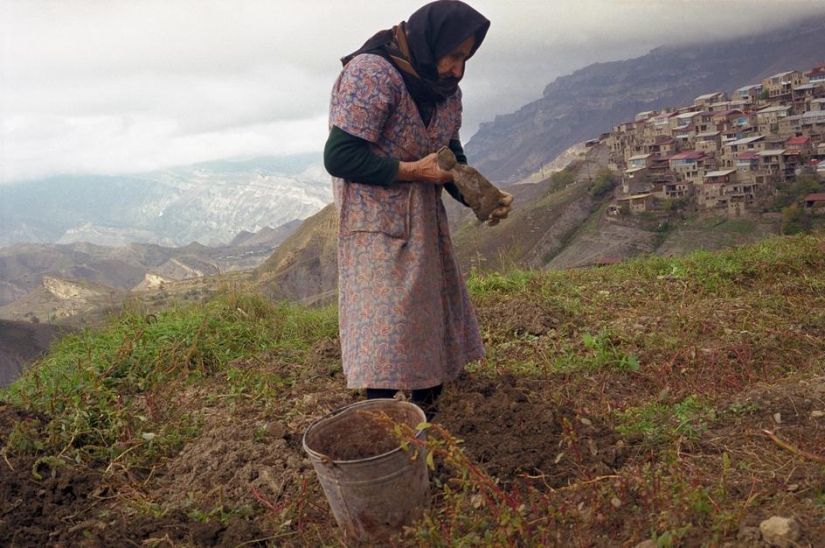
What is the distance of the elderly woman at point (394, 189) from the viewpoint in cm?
267

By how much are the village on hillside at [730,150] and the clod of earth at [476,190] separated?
14.1m

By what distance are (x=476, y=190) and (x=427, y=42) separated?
0.68 m

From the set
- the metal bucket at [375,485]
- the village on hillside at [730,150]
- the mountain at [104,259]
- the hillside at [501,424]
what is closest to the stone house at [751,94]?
the village on hillside at [730,150]

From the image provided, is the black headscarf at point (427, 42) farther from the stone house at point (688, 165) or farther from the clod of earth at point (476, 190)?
the stone house at point (688, 165)

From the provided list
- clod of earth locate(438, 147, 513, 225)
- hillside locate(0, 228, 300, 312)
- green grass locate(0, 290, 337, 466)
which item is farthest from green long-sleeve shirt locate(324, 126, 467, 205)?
hillside locate(0, 228, 300, 312)

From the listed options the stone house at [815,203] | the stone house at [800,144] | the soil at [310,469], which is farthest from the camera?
the stone house at [800,144]

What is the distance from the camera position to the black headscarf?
2686mm

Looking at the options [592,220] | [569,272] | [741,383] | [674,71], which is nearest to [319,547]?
[741,383]

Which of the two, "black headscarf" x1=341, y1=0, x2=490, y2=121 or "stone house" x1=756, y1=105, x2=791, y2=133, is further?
"stone house" x1=756, y1=105, x2=791, y2=133

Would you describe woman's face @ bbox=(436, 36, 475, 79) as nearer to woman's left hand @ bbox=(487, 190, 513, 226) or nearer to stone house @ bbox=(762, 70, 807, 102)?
woman's left hand @ bbox=(487, 190, 513, 226)

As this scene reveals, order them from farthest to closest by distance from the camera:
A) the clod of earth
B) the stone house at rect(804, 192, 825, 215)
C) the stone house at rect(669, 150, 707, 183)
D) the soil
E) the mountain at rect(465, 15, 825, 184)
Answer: the mountain at rect(465, 15, 825, 184) → the stone house at rect(669, 150, 707, 183) → the stone house at rect(804, 192, 825, 215) → the clod of earth → the soil

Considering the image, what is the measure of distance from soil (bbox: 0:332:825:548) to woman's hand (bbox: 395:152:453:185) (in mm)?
1064

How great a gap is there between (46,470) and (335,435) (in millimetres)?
1689

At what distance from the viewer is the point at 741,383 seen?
11.8 feet
